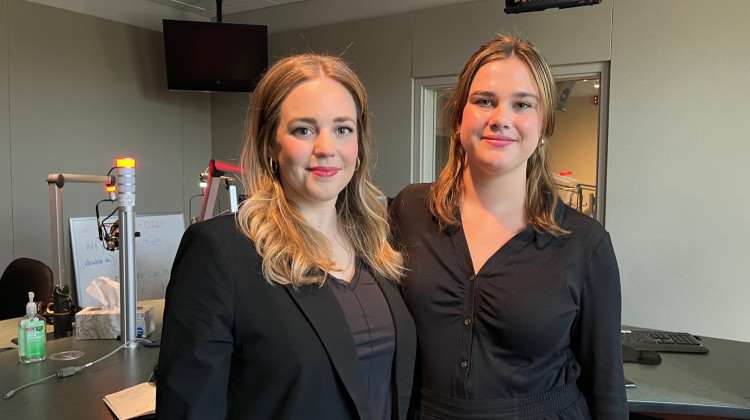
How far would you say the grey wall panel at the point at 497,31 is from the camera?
3.37 metres

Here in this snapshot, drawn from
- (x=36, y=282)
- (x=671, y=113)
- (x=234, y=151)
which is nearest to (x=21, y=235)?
(x=36, y=282)

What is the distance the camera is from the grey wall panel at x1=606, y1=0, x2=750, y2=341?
3.06 metres

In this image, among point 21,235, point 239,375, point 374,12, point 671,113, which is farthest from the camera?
point 374,12

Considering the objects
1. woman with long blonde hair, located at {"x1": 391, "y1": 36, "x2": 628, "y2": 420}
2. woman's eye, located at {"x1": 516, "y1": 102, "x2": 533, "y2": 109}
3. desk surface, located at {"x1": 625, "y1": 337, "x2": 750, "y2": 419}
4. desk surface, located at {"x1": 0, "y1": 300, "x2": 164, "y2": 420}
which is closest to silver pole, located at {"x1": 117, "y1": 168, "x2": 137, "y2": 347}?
desk surface, located at {"x1": 0, "y1": 300, "x2": 164, "y2": 420}

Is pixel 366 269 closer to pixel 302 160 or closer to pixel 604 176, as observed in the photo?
pixel 302 160

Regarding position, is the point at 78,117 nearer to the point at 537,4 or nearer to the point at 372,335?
the point at 537,4

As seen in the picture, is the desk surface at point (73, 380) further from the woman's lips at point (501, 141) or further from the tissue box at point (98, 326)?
the woman's lips at point (501, 141)

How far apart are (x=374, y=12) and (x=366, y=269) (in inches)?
133

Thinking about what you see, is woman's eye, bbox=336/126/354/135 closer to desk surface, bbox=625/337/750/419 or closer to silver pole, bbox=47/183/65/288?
desk surface, bbox=625/337/750/419

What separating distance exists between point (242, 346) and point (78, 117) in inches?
150

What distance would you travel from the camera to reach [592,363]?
125 cm

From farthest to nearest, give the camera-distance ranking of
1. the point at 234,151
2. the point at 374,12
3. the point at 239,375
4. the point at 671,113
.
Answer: the point at 234,151
the point at 374,12
the point at 671,113
the point at 239,375

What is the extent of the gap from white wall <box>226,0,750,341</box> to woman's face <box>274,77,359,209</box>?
106 inches

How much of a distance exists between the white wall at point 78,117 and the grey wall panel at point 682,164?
356 centimetres
